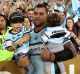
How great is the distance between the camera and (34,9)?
331cm

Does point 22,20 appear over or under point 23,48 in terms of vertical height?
over

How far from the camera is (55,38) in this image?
332 centimetres

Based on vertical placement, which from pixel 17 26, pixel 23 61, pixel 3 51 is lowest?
pixel 23 61

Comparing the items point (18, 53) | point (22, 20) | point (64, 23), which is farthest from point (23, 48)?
point (64, 23)

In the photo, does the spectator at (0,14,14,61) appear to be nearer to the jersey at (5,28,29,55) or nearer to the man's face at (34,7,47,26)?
the jersey at (5,28,29,55)

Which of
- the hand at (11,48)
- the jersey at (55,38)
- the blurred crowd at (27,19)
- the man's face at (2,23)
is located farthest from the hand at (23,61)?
the man's face at (2,23)

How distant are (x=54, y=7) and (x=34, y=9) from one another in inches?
8.5

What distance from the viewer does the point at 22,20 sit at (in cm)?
328

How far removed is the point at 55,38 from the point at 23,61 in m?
0.42

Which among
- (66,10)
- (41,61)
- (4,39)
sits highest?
(66,10)

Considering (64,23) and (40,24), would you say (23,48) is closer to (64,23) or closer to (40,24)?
(40,24)

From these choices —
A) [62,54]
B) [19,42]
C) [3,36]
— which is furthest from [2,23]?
[62,54]

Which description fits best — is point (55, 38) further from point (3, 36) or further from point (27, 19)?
point (3, 36)

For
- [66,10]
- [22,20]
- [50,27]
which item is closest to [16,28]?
[22,20]
